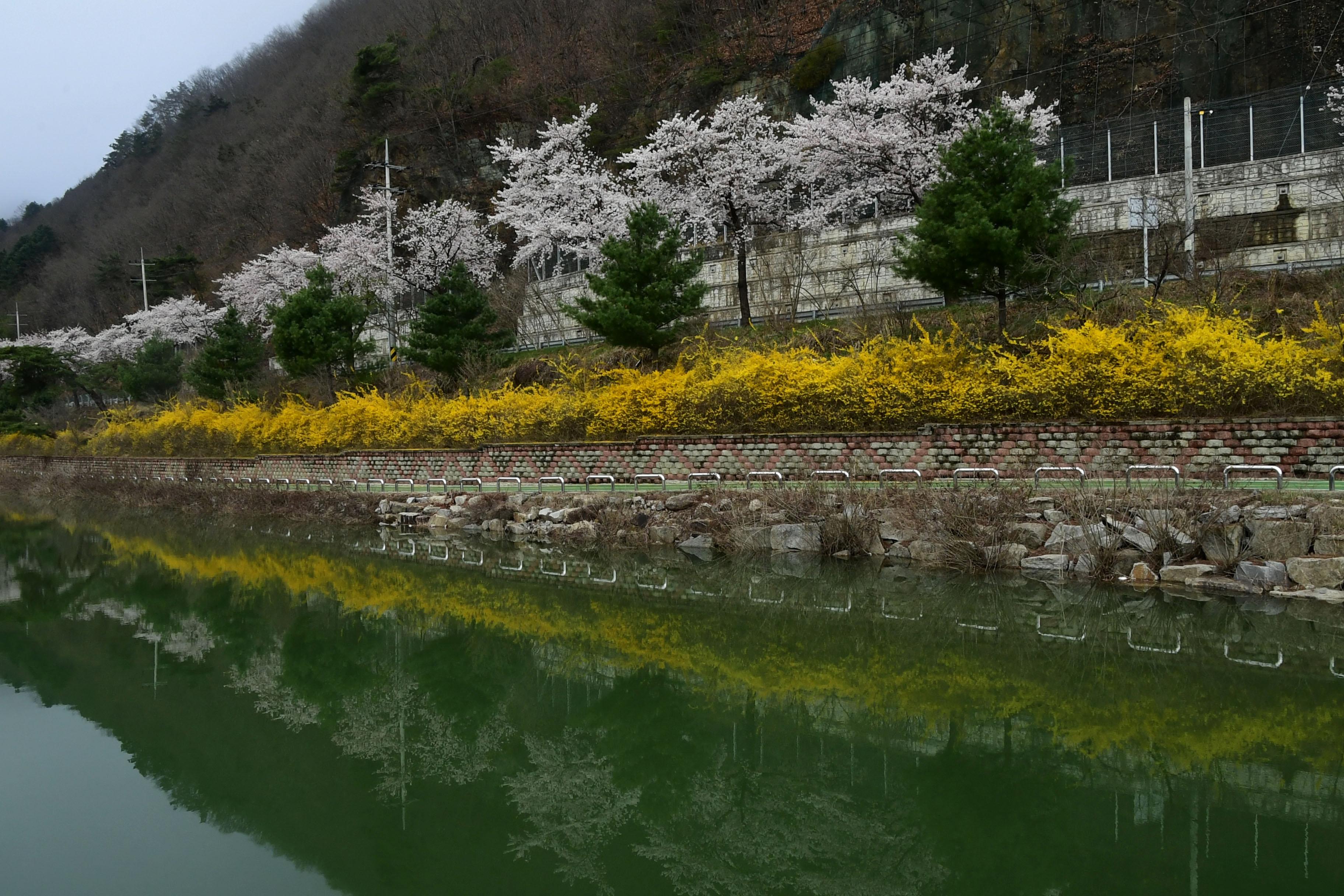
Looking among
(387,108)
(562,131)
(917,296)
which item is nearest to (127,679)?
(917,296)

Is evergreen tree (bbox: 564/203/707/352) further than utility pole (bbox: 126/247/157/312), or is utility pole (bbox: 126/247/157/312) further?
utility pole (bbox: 126/247/157/312)

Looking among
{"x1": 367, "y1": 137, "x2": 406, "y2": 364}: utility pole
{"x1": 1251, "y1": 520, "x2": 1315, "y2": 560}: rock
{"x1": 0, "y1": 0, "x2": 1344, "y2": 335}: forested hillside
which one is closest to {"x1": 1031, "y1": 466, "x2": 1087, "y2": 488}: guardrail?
{"x1": 1251, "y1": 520, "x2": 1315, "y2": 560}: rock

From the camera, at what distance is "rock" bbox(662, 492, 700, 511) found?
58.7 feet

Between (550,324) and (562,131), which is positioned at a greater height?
(562,131)

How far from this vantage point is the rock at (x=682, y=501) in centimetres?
1789

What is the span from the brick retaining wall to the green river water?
309cm

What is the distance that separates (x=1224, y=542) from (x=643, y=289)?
1407cm

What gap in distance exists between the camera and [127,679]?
10891 millimetres

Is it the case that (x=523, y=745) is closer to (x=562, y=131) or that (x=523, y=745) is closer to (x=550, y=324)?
(x=550, y=324)

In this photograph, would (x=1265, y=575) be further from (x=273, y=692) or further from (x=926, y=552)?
(x=273, y=692)

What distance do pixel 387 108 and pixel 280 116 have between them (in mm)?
33383

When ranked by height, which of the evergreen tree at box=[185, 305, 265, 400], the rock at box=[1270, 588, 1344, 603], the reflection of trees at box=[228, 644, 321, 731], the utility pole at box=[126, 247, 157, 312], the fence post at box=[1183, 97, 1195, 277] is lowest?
the reflection of trees at box=[228, 644, 321, 731]

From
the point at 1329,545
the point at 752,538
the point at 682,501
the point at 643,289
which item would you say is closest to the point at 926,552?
the point at 752,538

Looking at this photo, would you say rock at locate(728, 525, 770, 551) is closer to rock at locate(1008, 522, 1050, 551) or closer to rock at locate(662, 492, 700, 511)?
rock at locate(662, 492, 700, 511)
